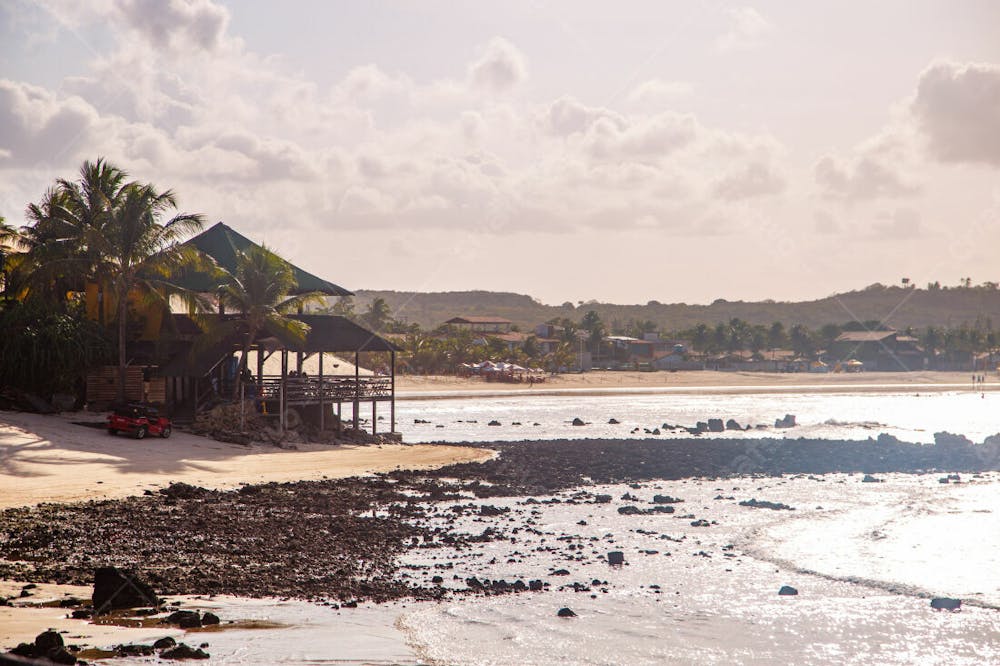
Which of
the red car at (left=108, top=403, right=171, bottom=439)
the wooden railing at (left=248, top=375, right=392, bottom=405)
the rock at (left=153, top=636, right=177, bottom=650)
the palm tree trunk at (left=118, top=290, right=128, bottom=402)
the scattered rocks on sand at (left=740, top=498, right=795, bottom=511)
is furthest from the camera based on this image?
the wooden railing at (left=248, top=375, right=392, bottom=405)

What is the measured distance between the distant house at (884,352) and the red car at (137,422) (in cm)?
13202

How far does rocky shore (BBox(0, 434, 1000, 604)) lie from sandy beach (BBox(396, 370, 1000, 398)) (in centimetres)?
5342

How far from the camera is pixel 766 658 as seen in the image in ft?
44.6

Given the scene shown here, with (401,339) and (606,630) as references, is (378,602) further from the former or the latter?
(401,339)

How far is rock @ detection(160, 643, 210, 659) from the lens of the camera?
34.2 feet

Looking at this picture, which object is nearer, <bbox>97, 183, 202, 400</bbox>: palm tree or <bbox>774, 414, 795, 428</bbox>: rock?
<bbox>97, 183, 202, 400</bbox>: palm tree

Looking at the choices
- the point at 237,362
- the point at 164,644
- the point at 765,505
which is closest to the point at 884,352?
the point at 237,362

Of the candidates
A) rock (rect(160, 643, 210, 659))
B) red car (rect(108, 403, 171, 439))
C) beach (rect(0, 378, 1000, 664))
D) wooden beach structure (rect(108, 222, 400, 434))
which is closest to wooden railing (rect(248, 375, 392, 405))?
wooden beach structure (rect(108, 222, 400, 434))

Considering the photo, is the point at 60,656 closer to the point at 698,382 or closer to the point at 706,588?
the point at 706,588

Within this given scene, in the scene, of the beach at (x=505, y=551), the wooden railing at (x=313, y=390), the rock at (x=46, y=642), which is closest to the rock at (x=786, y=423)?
the beach at (x=505, y=551)

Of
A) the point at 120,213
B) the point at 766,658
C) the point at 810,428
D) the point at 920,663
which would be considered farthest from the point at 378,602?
the point at 810,428

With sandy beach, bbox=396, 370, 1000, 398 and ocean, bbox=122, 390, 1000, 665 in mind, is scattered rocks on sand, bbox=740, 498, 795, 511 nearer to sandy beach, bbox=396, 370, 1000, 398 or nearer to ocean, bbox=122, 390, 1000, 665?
ocean, bbox=122, 390, 1000, 665

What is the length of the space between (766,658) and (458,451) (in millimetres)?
26797

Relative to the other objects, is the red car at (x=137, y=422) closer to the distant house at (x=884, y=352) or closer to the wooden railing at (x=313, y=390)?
the wooden railing at (x=313, y=390)
